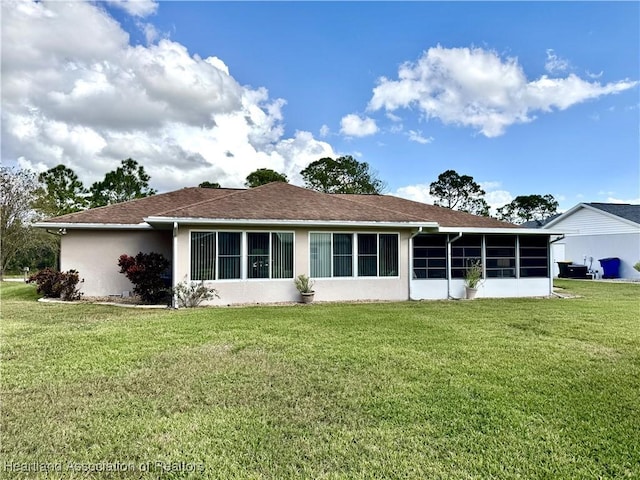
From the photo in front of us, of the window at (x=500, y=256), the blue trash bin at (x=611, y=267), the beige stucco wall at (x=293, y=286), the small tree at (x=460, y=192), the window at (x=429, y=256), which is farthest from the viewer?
the small tree at (x=460, y=192)

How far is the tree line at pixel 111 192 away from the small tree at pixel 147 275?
1626 cm

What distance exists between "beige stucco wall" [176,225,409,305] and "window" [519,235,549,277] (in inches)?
201

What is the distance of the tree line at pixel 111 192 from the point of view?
898 inches

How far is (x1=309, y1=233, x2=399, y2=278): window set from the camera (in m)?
12.3

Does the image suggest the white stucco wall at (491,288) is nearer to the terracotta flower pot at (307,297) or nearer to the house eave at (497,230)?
the house eave at (497,230)

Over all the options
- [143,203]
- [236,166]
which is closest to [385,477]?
[143,203]

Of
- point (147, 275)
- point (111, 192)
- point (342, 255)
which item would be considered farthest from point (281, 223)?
point (111, 192)

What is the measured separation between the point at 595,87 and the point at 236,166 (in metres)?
26.5

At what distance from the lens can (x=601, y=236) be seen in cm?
2489

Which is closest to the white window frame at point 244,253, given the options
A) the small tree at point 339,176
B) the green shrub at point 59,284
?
the green shrub at point 59,284

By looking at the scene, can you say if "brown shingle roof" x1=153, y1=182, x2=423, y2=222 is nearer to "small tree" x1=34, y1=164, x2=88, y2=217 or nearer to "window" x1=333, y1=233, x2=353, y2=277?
"window" x1=333, y1=233, x2=353, y2=277

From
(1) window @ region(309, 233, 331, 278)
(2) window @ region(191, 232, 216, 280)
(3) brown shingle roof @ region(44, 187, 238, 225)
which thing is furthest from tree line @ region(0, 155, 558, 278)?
(1) window @ region(309, 233, 331, 278)

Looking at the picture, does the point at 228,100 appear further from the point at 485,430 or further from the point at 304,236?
the point at 485,430

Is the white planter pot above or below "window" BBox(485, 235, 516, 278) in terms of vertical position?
below
